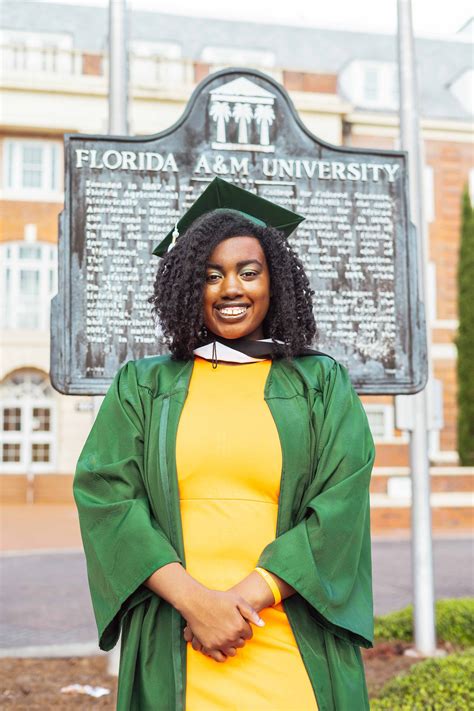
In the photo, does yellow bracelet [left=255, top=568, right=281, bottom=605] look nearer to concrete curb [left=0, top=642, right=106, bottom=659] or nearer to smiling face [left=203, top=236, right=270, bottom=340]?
smiling face [left=203, top=236, right=270, bottom=340]

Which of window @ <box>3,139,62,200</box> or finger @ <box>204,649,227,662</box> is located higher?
window @ <box>3,139,62,200</box>

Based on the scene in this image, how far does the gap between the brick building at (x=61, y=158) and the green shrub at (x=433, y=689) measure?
49.3 ft

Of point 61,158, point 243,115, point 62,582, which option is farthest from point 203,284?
point 61,158

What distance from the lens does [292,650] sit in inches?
82.3

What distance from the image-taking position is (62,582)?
30.5 feet

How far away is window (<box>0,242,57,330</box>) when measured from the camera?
2164 cm

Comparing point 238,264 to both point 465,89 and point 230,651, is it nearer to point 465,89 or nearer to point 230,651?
point 230,651

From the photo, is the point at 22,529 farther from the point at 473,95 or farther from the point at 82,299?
the point at 473,95

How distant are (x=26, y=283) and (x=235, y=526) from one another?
67.7 feet

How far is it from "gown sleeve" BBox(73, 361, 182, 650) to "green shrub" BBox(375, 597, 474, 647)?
4.19 m

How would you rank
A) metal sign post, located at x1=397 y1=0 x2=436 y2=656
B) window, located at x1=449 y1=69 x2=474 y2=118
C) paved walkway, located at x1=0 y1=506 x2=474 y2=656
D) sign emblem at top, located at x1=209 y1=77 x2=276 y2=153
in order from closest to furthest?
sign emblem at top, located at x1=209 y1=77 x2=276 y2=153 < metal sign post, located at x1=397 y1=0 x2=436 y2=656 < paved walkway, located at x1=0 y1=506 x2=474 y2=656 < window, located at x1=449 y1=69 x2=474 y2=118

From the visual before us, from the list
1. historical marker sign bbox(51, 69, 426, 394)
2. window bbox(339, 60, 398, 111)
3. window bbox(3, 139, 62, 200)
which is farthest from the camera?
window bbox(339, 60, 398, 111)

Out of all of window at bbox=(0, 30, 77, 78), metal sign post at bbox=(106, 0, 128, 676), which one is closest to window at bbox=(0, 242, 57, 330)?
window at bbox=(0, 30, 77, 78)

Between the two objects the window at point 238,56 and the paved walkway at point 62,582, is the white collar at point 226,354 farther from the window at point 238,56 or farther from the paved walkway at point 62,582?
the window at point 238,56
